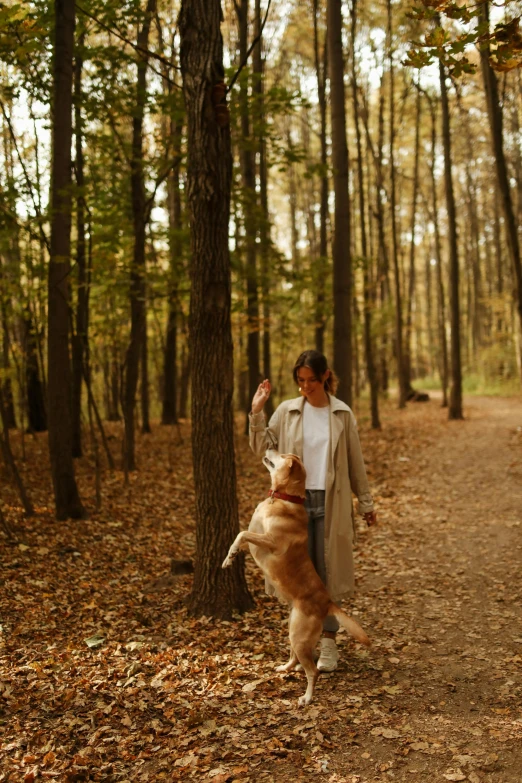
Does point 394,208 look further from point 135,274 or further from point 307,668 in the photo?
point 307,668

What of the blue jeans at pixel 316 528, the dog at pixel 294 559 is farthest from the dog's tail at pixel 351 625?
the blue jeans at pixel 316 528

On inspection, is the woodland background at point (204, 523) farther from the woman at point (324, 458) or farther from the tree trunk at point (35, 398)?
the woman at point (324, 458)

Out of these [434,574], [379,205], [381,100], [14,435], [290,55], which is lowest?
[434,574]

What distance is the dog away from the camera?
3922 millimetres

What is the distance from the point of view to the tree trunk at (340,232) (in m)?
10.8

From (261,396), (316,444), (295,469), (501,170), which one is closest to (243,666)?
(295,469)

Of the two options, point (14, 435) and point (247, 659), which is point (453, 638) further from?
point (14, 435)

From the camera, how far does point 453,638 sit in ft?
16.4

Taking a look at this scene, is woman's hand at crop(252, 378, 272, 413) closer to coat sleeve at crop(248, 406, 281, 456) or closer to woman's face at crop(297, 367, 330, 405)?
coat sleeve at crop(248, 406, 281, 456)

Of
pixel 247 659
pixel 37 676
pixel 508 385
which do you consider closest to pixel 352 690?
pixel 247 659

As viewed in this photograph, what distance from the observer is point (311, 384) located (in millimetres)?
4258

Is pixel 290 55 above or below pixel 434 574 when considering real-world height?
above

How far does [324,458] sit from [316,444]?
0.12m

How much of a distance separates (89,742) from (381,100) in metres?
19.0
